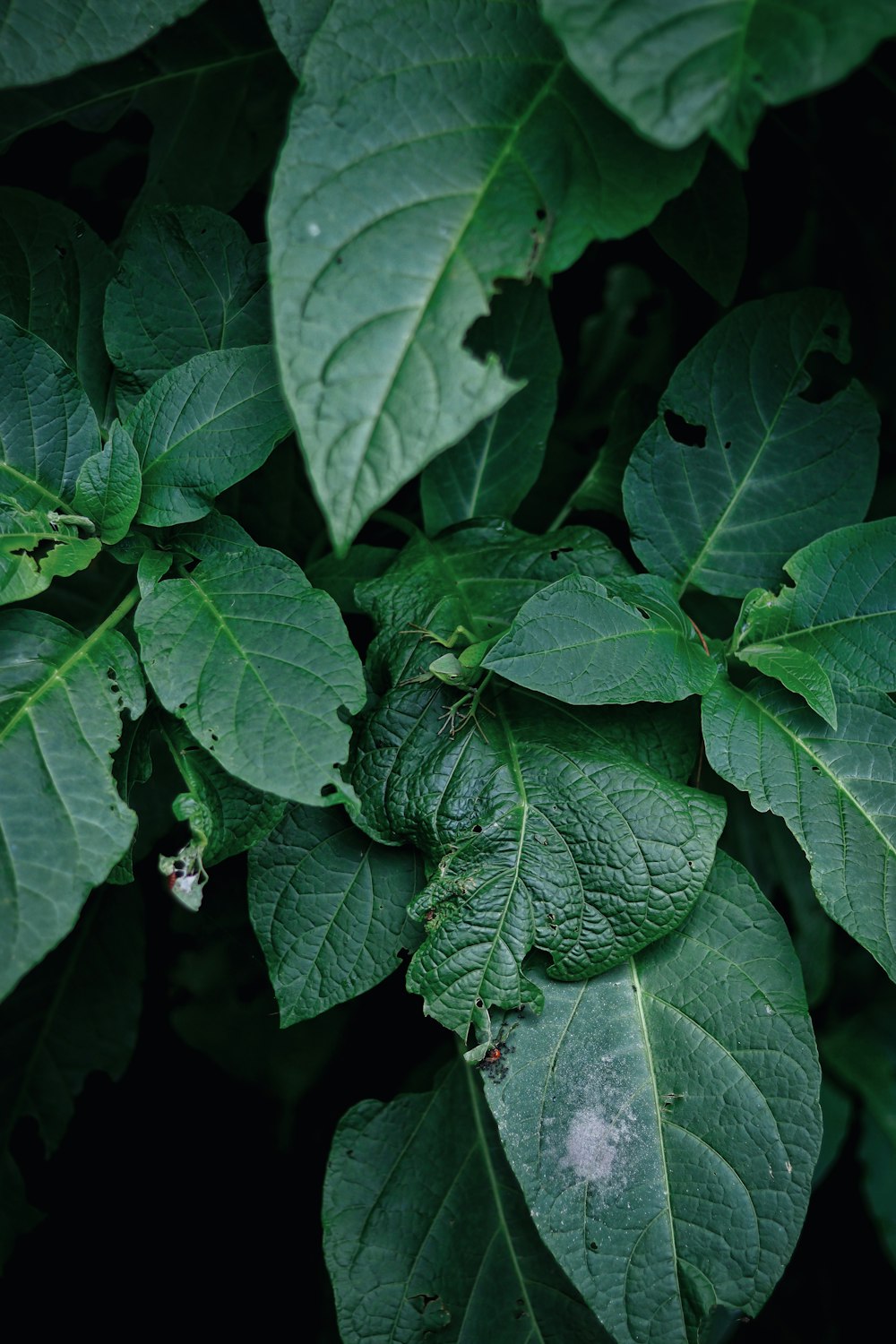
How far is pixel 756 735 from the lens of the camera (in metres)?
0.97

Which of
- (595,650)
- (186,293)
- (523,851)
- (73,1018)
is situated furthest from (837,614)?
(73,1018)

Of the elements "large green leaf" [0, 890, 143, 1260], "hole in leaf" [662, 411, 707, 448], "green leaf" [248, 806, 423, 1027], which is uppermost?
"hole in leaf" [662, 411, 707, 448]

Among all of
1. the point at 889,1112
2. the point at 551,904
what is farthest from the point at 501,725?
the point at 889,1112

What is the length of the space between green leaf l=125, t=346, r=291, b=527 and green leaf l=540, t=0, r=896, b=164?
40 centimetres

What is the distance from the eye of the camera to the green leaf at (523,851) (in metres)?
0.90

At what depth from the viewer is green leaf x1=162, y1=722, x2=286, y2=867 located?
88 centimetres

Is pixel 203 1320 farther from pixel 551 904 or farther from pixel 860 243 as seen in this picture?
pixel 860 243

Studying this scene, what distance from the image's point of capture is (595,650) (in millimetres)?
891

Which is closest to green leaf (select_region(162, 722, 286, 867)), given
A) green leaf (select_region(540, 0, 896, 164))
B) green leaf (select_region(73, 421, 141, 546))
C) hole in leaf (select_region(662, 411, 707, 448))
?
green leaf (select_region(73, 421, 141, 546))

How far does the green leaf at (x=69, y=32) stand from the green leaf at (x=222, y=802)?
1.87 ft

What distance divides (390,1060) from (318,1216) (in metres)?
0.39

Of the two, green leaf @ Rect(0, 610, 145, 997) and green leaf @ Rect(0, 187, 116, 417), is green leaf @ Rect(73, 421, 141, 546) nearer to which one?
green leaf @ Rect(0, 610, 145, 997)

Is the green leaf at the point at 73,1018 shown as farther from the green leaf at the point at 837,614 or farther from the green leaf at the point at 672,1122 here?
the green leaf at the point at 837,614

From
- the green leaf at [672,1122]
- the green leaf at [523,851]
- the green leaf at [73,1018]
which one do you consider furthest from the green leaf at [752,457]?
the green leaf at [73,1018]
